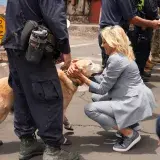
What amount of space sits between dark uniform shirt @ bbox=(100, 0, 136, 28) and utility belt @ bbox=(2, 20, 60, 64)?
1706mm

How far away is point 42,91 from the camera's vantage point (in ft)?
12.0

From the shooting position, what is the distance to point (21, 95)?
3.94m

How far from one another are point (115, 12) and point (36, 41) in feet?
6.33

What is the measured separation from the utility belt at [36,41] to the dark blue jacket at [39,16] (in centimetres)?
6

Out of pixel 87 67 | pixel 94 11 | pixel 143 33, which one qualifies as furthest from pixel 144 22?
pixel 94 11

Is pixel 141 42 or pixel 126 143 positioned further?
pixel 141 42

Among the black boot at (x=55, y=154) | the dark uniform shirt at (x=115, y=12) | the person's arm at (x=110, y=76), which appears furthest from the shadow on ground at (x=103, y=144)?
the dark uniform shirt at (x=115, y=12)

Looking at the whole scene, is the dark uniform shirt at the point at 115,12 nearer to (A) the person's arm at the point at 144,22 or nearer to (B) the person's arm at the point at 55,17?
(A) the person's arm at the point at 144,22

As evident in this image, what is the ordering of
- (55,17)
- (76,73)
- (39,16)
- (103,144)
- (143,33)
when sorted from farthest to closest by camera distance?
1. (143,33)
2. (103,144)
3. (76,73)
4. (39,16)
5. (55,17)

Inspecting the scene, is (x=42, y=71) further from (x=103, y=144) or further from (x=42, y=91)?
(x=103, y=144)

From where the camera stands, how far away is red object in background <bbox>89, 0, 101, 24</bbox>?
1426cm

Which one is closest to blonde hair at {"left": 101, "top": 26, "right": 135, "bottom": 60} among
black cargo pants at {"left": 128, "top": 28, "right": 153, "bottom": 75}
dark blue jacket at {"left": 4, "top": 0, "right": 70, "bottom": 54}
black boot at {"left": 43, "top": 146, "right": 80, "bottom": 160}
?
dark blue jacket at {"left": 4, "top": 0, "right": 70, "bottom": 54}

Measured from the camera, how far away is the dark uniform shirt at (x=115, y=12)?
511 centimetres

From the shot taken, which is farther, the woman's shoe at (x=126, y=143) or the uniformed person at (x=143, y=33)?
the uniformed person at (x=143, y=33)
